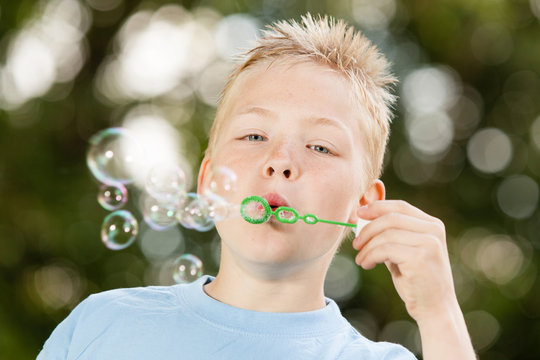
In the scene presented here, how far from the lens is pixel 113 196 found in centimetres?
227

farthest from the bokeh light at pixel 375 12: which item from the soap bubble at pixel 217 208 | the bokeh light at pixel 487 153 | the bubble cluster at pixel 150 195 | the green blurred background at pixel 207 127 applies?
the soap bubble at pixel 217 208

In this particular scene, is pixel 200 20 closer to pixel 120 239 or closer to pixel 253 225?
pixel 120 239

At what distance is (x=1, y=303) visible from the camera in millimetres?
4898

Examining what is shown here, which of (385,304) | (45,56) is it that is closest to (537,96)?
(385,304)

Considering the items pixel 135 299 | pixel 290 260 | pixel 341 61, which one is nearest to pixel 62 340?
pixel 135 299

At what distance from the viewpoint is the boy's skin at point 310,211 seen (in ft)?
5.12

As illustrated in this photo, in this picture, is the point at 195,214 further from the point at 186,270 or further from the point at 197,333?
the point at 197,333

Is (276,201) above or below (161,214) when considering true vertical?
above

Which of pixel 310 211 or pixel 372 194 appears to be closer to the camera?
pixel 310 211

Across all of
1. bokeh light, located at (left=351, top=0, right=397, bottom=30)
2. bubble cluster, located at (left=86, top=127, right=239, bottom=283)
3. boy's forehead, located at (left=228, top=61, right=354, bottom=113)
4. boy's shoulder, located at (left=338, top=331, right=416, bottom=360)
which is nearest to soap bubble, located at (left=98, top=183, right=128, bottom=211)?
bubble cluster, located at (left=86, top=127, right=239, bottom=283)

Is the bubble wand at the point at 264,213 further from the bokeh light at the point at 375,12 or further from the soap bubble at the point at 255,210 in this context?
the bokeh light at the point at 375,12

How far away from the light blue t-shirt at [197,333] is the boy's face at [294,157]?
14 centimetres

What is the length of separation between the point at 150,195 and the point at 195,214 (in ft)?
0.61

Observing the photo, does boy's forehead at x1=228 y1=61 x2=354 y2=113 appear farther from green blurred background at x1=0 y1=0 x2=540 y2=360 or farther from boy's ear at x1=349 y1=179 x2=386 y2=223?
green blurred background at x1=0 y1=0 x2=540 y2=360
